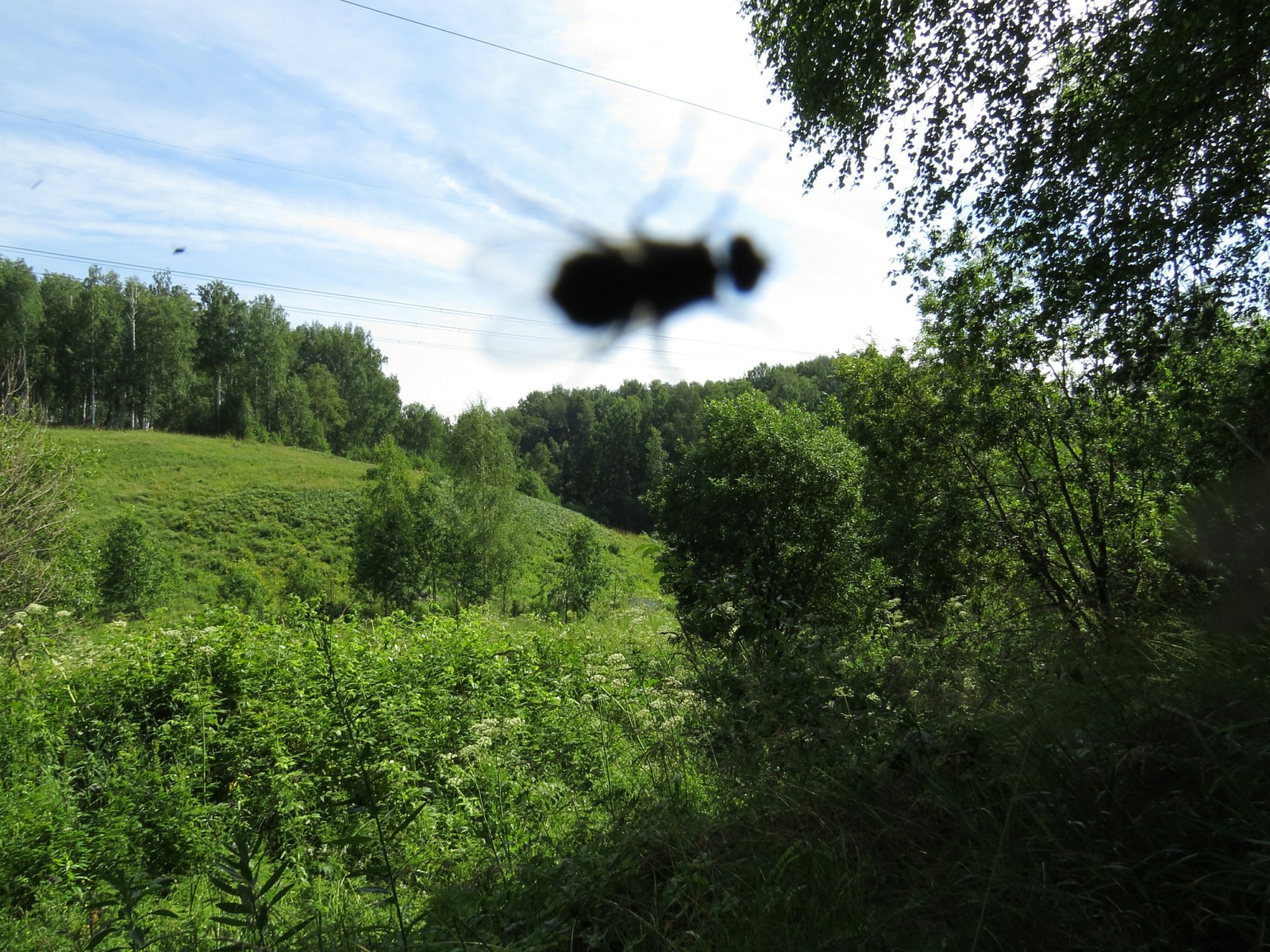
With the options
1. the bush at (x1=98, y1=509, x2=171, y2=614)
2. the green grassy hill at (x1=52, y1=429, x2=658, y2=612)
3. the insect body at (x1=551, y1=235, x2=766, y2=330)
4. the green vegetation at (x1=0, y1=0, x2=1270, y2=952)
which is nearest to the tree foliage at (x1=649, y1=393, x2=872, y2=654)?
the green vegetation at (x1=0, y1=0, x2=1270, y2=952)

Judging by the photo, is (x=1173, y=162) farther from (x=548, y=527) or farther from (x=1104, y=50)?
(x=548, y=527)

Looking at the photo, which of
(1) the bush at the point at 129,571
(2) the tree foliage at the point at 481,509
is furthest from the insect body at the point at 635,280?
(2) the tree foliage at the point at 481,509

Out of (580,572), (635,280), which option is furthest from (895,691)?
(580,572)

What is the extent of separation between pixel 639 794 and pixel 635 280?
3.06 metres

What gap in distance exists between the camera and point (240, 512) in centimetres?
4062

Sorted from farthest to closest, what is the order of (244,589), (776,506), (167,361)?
(167,361) → (244,589) → (776,506)

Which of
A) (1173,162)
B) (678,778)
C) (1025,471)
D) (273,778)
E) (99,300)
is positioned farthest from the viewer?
(99,300)

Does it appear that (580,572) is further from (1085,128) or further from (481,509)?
(1085,128)

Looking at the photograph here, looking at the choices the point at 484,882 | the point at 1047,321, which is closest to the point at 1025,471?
the point at 1047,321

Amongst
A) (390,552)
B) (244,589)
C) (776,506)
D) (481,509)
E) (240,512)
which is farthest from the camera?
(240,512)

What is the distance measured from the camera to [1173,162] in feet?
16.9

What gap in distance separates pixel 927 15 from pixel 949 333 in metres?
3.15

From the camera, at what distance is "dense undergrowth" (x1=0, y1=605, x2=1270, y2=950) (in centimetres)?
194

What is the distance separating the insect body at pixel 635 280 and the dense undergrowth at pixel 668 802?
213 centimetres
